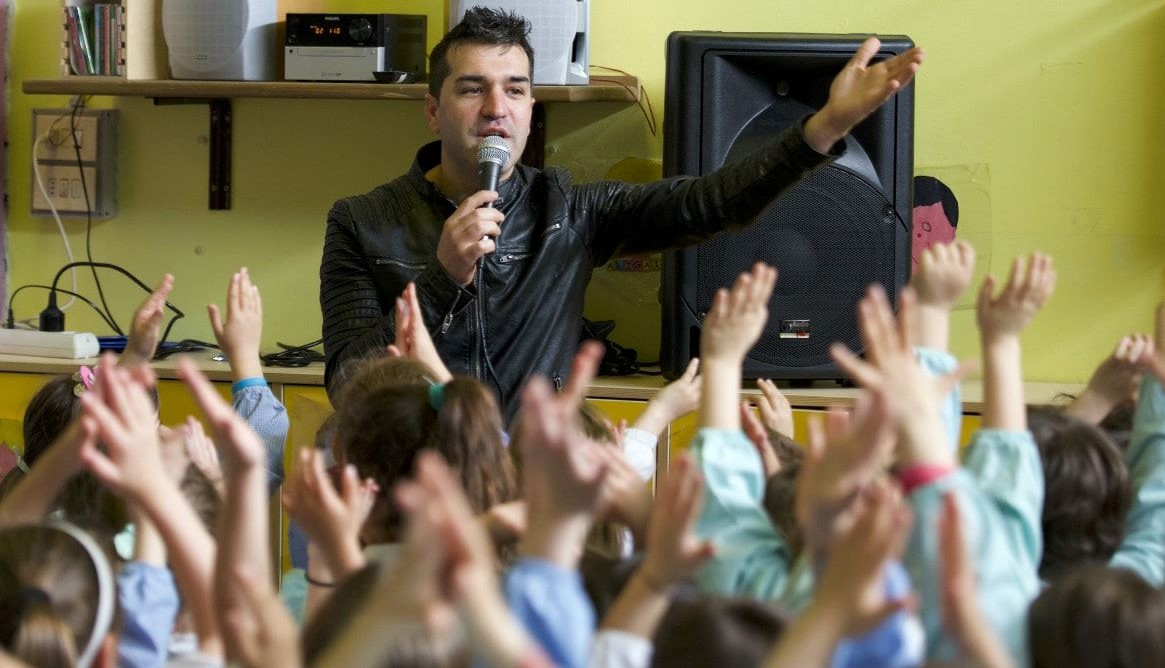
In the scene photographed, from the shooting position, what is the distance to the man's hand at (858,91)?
2.06 metres

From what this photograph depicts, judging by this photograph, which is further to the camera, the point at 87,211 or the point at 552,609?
the point at 87,211

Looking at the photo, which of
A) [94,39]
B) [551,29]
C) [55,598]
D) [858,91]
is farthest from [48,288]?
[55,598]

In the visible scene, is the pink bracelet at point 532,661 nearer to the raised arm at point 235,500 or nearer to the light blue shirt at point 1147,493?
the raised arm at point 235,500

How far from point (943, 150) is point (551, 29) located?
96 centimetres

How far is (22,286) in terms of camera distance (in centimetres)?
380

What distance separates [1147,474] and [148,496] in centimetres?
102

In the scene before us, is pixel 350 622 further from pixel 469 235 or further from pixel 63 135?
pixel 63 135

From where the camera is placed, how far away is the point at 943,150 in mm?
3367

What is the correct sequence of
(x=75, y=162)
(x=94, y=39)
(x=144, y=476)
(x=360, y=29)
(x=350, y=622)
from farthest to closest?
1. (x=75, y=162)
2. (x=94, y=39)
3. (x=360, y=29)
4. (x=144, y=476)
5. (x=350, y=622)

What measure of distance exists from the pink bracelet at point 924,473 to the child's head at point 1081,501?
1.29ft

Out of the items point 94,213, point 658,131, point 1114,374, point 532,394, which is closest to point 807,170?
point 1114,374

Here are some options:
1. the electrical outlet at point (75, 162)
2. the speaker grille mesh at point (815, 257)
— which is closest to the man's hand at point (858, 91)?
the speaker grille mesh at point (815, 257)

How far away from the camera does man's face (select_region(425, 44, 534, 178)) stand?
254 centimetres

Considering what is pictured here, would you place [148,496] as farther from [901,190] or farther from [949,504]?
[901,190]
